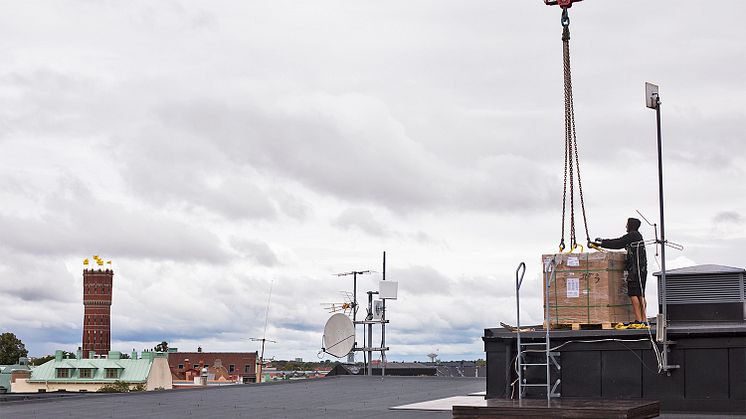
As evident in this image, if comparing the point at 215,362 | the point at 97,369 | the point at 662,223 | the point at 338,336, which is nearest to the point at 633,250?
the point at 662,223

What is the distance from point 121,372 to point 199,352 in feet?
160

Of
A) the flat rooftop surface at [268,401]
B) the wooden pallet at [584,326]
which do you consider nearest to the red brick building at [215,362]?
the flat rooftop surface at [268,401]

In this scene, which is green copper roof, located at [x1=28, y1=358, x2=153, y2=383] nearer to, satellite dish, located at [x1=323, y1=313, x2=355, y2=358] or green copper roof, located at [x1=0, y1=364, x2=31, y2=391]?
green copper roof, located at [x1=0, y1=364, x2=31, y2=391]

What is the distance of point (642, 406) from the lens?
685 inches

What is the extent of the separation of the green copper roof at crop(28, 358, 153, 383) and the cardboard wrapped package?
416ft

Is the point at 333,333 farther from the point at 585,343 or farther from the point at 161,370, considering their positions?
the point at 161,370

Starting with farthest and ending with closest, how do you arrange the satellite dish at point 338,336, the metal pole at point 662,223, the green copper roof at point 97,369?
the green copper roof at point 97,369
the satellite dish at point 338,336
the metal pole at point 662,223

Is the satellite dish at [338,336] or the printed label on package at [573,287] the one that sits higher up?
the printed label on package at [573,287]

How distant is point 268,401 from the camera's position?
1096 inches

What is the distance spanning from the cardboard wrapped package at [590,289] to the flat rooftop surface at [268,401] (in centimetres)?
405

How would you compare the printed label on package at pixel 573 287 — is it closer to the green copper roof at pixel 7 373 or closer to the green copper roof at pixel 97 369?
the green copper roof at pixel 7 373

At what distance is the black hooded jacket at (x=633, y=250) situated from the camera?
2297cm

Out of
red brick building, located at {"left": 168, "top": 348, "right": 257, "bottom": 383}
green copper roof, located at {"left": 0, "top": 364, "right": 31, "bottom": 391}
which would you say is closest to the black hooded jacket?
green copper roof, located at {"left": 0, "top": 364, "right": 31, "bottom": 391}

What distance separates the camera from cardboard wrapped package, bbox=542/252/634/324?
23031 millimetres
